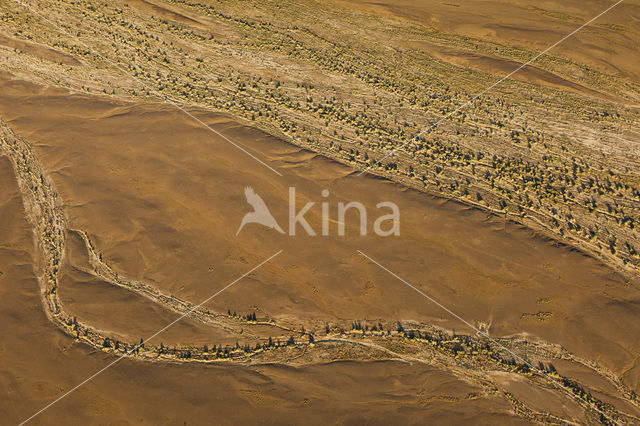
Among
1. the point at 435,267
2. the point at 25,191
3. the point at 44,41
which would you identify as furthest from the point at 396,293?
the point at 44,41

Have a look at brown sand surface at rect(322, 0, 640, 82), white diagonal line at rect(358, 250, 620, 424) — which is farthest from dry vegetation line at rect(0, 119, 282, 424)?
brown sand surface at rect(322, 0, 640, 82)

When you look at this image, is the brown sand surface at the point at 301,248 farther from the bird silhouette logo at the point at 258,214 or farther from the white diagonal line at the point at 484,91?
the white diagonal line at the point at 484,91

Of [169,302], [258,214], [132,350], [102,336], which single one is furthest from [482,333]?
[102,336]

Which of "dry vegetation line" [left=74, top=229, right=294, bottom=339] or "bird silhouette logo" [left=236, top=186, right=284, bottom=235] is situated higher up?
"bird silhouette logo" [left=236, top=186, right=284, bottom=235]

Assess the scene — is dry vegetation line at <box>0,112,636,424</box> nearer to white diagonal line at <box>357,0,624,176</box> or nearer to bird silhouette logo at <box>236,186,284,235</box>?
bird silhouette logo at <box>236,186,284,235</box>

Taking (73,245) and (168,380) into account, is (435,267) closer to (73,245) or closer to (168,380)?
(168,380)

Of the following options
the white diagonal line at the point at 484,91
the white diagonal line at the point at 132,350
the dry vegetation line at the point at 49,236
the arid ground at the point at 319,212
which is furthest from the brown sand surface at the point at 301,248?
the white diagonal line at the point at 484,91
